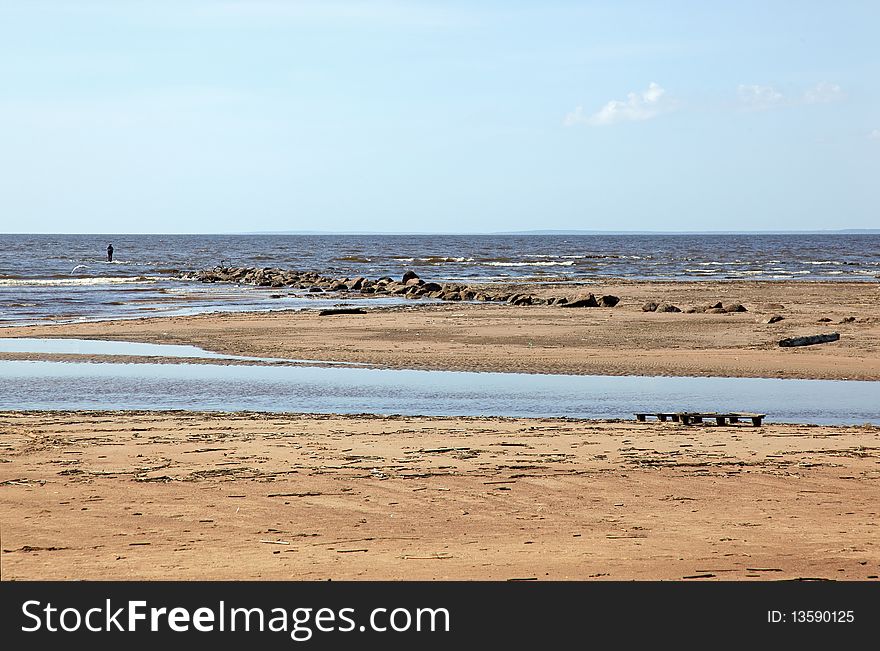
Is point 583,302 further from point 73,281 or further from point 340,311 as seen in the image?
point 73,281

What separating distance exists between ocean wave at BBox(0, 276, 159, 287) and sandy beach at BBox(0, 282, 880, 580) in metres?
42.8

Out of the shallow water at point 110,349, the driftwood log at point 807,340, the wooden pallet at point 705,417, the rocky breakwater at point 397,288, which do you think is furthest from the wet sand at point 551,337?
the wooden pallet at point 705,417

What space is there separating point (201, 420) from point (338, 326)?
1495 centimetres

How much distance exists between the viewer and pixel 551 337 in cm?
2552

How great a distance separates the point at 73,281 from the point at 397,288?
20.6 metres

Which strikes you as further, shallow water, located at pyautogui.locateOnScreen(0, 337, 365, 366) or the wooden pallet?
shallow water, located at pyautogui.locateOnScreen(0, 337, 365, 366)

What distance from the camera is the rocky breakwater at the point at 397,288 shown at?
3662 centimetres

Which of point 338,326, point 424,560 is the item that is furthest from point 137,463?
point 338,326

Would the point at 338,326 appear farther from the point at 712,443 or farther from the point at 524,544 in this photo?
the point at 524,544

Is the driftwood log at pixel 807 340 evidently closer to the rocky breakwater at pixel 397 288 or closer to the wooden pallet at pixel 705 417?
the wooden pallet at pixel 705 417

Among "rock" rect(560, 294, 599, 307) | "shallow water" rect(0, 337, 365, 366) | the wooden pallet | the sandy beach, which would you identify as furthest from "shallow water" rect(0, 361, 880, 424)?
"rock" rect(560, 294, 599, 307)

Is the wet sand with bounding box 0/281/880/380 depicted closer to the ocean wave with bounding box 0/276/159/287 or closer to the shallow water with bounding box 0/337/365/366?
the shallow water with bounding box 0/337/365/366

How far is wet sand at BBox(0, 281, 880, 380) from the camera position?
67.3ft

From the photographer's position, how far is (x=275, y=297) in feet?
145
